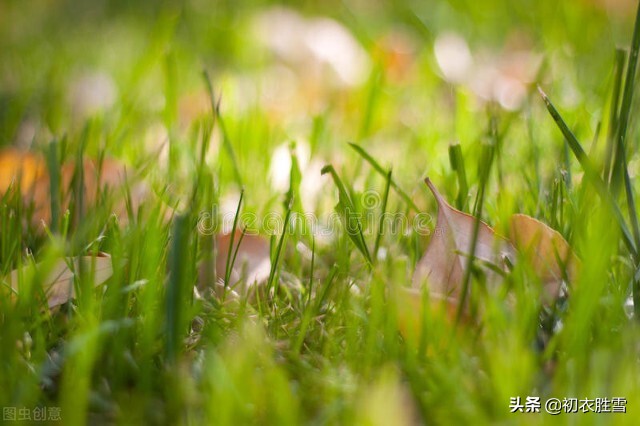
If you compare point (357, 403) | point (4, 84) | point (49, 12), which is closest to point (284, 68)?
point (4, 84)

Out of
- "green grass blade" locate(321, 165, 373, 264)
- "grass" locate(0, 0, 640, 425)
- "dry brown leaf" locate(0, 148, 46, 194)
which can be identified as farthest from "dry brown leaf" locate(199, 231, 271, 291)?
"dry brown leaf" locate(0, 148, 46, 194)

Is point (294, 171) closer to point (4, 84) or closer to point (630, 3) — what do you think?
point (4, 84)

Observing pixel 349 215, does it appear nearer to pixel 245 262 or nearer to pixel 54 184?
pixel 245 262

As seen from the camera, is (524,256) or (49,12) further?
(49,12)

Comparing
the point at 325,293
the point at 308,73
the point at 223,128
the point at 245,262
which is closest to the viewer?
the point at 325,293

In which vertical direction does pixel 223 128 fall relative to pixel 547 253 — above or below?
above

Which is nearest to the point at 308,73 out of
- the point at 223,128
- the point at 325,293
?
the point at 223,128
